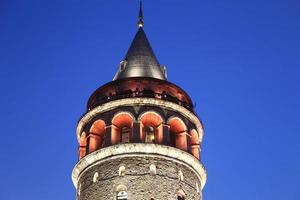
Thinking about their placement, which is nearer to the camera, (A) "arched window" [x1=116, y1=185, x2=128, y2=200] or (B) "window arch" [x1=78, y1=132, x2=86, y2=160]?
(A) "arched window" [x1=116, y1=185, x2=128, y2=200]

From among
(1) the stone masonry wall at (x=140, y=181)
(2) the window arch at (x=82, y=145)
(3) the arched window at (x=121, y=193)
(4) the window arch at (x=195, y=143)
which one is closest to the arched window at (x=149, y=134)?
(1) the stone masonry wall at (x=140, y=181)

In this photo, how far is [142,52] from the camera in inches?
1704

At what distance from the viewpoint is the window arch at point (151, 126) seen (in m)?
37.3

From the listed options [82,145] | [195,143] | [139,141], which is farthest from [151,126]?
[82,145]

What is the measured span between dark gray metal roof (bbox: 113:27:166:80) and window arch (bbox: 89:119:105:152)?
158 inches

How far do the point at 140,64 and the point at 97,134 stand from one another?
6.32 m

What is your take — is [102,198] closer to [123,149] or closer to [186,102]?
[123,149]

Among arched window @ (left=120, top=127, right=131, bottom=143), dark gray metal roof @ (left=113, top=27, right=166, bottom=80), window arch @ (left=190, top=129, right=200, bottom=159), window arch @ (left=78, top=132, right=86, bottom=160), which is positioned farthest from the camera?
dark gray metal roof @ (left=113, top=27, right=166, bottom=80)

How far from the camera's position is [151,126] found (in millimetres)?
38062

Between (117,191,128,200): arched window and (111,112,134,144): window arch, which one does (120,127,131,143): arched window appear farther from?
(117,191,128,200): arched window

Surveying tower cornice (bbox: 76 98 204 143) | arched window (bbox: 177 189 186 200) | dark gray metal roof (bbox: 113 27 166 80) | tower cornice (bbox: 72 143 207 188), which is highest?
dark gray metal roof (bbox: 113 27 166 80)

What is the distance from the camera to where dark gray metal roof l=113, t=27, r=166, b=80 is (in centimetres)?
4106

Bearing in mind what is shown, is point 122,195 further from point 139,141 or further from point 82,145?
point 82,145

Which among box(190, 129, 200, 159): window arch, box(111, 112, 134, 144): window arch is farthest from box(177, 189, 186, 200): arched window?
box(111, 112, 134, 144): window arch
